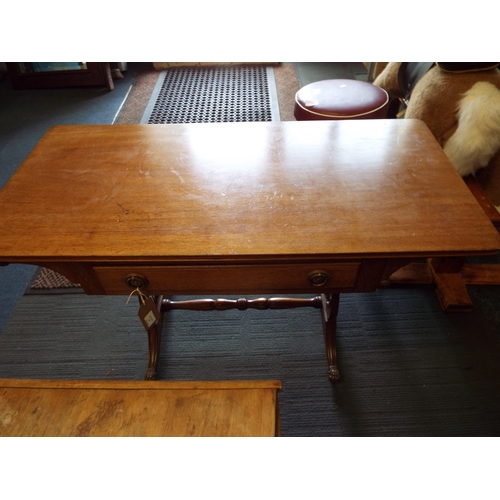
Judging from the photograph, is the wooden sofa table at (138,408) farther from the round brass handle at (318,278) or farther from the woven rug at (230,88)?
the woven rug at (230,88)

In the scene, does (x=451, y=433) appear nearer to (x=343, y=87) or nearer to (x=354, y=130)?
(x=354, y=130)

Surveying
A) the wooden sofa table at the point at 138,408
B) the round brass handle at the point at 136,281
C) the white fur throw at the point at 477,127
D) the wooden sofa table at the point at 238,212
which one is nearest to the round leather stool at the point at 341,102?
the white fur throw at the point at 477,127

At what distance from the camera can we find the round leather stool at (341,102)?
173 centimetres

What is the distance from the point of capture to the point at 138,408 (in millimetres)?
929

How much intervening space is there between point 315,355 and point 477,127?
3.68ft

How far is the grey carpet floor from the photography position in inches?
54.6

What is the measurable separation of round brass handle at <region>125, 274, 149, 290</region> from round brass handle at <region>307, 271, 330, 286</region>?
44 centimetres

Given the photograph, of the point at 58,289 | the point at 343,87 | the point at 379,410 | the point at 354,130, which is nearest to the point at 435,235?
the point at 354,130

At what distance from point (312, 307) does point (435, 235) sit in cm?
87

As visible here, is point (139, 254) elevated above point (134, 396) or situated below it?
above

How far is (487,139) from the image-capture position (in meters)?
1.44

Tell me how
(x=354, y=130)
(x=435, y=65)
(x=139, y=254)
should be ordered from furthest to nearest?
(x=435, y=65), (x=354, y=130), (x=139, y=254)

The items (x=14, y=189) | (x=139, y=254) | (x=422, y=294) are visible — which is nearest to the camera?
(x=139, y=254)

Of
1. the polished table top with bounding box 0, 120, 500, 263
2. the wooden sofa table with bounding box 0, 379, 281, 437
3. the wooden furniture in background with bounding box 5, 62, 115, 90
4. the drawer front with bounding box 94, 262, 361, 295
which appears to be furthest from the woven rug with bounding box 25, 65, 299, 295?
the wooden sofa table with bounding box 0, 379, 281, 437
